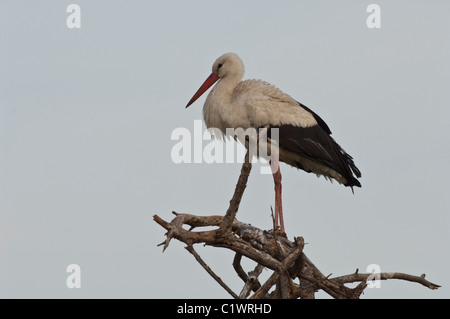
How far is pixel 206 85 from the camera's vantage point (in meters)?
11.5

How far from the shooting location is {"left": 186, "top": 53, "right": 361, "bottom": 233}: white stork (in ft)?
34.3

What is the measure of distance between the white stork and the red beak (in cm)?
28

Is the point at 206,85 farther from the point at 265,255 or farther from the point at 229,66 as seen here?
the point at 265,255

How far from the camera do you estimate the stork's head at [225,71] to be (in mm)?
11086

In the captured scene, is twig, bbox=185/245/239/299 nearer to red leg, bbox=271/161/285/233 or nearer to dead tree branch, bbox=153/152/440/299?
dead tree branch, bbox=153/152/440/299

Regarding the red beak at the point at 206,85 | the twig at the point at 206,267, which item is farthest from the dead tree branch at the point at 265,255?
the red beak at the point at 206,85

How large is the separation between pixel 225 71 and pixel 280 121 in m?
1.11

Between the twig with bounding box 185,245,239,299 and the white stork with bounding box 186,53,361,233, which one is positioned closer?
the twig with bounding box 185,245,239,299

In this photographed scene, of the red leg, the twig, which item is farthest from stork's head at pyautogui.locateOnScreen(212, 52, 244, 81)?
the twig

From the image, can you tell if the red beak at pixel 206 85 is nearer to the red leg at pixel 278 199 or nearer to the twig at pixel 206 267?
the red leg at pixel 278 199

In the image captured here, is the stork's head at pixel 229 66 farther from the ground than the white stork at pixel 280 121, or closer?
farther from the ground
